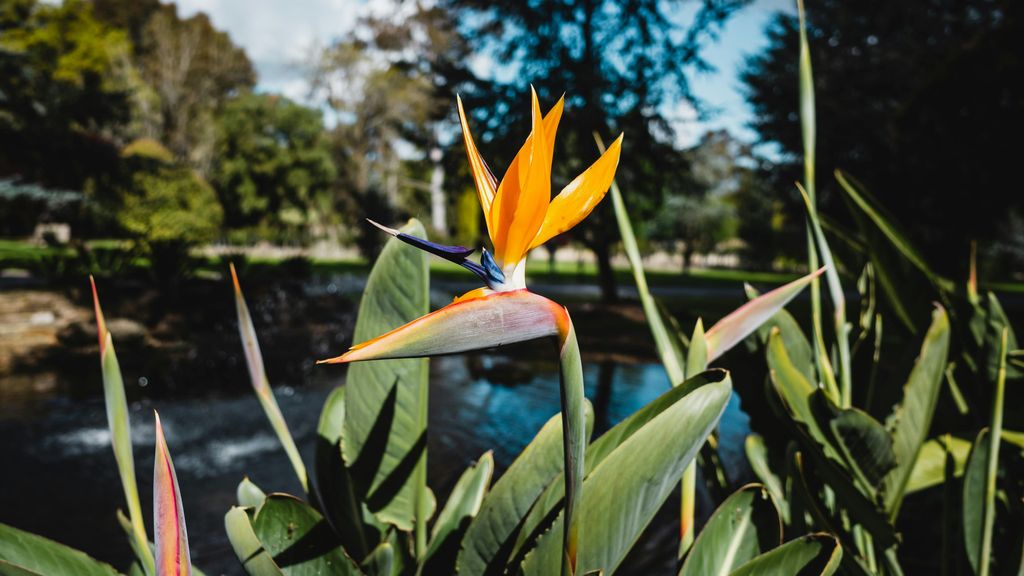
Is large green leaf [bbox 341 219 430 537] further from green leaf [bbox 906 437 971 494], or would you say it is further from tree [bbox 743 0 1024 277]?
tree [bbox 743 0 1024 277]

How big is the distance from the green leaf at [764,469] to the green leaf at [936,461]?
0.29 metres

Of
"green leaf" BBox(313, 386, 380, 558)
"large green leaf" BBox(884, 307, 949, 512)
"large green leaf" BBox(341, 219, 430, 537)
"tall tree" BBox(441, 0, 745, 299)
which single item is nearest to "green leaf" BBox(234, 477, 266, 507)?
"green leaf" BBox(313, 386, 380, 558)

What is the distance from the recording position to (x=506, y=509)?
94 cm

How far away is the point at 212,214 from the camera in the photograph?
1809cm

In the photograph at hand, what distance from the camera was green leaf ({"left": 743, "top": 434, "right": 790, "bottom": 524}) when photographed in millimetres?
1313

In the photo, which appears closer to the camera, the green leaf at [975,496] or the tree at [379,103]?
the green leaf at [975,496]

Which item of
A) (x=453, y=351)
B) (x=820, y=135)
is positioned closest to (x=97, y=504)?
(x=453, y=351)

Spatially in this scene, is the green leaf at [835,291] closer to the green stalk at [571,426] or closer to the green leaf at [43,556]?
the green stalk at [571,426]

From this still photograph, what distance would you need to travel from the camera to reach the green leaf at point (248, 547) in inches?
30.9

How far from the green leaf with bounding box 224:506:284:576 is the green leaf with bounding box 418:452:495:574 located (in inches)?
12.0

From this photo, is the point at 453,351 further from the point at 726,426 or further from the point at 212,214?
the point at 212,214

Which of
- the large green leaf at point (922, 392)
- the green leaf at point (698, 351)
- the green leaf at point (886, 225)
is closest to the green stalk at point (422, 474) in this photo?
the green leaf at point (698, 351)

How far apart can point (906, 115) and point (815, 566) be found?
10.5m

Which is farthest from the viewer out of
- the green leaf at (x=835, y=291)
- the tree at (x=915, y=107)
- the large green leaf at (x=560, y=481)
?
the tree at (x=915, y=107)
